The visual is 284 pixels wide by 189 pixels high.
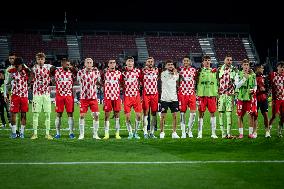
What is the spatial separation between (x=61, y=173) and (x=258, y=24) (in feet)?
132

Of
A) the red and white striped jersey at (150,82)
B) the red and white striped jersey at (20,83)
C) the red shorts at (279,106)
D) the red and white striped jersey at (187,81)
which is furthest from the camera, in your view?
the red and white striped jersey at (187,81)

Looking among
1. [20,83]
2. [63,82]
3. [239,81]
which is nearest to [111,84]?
[63,82]

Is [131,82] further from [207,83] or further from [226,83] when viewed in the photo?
[226,83]

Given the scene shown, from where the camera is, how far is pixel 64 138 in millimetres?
15438

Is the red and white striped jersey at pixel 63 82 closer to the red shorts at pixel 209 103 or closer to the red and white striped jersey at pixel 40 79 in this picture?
the red and white striped jersey at pixel 40 79

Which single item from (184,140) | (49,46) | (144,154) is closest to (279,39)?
(49,46)

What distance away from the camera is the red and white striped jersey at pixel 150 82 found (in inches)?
625

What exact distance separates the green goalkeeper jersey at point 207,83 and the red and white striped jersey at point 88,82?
3.09m

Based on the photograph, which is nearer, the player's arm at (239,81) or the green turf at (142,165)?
the green turf at (142,165)

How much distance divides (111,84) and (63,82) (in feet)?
4.63

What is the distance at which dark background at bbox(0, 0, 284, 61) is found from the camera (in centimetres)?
4712

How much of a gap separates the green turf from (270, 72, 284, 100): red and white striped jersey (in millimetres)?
1280

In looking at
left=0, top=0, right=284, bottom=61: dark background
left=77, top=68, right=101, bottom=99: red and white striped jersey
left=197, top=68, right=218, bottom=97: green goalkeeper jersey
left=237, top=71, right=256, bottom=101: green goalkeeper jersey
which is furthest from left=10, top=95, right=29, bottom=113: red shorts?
left=0, top=0, right=284, bottom=61: dark background

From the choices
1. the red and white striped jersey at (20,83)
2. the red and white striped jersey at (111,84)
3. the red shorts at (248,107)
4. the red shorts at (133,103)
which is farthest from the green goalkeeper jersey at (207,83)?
the red and white striped jersey at (20,83)
